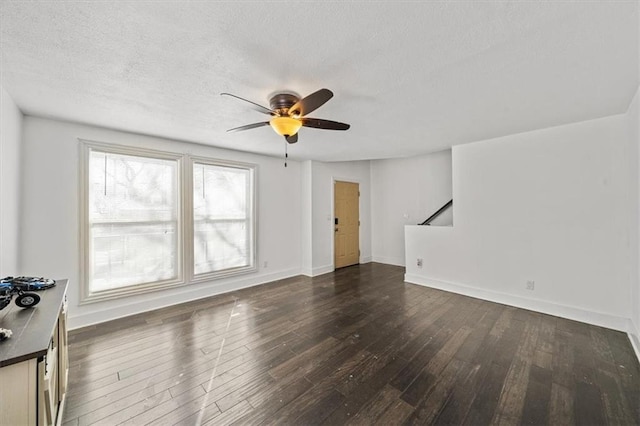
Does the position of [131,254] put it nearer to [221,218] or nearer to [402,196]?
[221,218]

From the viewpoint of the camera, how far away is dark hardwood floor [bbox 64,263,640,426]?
Answer: 1672 mm

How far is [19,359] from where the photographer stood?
3.27ft

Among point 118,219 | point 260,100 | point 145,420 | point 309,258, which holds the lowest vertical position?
point 145,420

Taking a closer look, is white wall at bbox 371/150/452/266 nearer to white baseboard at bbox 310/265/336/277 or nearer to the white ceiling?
white baseboard at bbox 310/265/336/277

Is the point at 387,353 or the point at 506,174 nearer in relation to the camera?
the point at 387,353

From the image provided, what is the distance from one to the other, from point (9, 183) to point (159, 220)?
1.42 metres

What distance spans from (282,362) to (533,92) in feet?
10.8

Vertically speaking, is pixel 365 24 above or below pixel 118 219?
above

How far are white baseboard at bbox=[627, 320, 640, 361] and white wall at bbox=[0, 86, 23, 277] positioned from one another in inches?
227

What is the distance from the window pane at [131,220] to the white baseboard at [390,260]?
4.53m

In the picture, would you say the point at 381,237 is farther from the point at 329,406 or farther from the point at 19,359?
the point at 19,359

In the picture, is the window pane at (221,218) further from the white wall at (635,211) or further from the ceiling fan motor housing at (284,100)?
the white wall at (635,211)

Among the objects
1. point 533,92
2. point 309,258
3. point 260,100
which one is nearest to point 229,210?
point 309,258

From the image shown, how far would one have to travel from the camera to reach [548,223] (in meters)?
3.20
